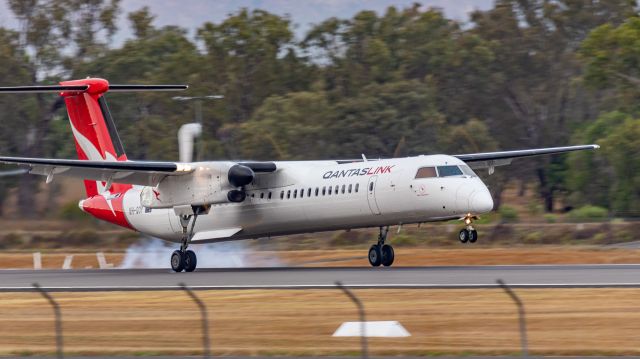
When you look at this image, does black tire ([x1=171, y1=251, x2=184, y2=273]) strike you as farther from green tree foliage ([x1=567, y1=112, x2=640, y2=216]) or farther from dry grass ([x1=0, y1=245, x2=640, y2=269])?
green tree foliage ([x1=567, y1=112, x2=640, y2=216])

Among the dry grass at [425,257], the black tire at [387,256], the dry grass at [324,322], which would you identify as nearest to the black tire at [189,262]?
the dry grass at [425,257]

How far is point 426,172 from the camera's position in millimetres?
30516

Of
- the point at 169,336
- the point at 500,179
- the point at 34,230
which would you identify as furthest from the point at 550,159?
the point at 169,336

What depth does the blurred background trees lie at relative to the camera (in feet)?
226

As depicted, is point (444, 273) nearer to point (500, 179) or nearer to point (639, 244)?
point (639, 244)

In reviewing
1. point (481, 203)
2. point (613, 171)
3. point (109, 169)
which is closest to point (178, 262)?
point (109, 169)

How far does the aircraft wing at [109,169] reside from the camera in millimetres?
31547

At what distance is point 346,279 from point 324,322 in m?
7.06

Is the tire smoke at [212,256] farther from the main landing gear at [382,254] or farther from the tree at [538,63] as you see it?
the tree at [538,63]

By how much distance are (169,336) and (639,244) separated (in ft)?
84.5

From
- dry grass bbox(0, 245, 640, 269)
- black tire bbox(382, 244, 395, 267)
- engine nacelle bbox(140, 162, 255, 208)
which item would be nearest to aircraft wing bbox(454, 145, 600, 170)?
dry grass bbox(0, 245, 640, 269)

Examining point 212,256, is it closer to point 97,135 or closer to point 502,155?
point 97,135

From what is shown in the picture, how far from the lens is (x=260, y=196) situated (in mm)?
34000

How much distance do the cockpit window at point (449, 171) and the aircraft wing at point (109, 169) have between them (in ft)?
25.2
